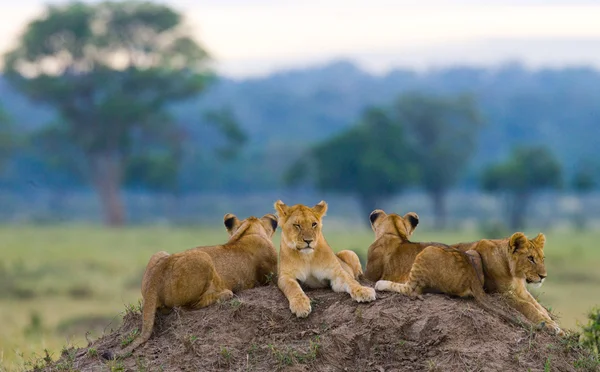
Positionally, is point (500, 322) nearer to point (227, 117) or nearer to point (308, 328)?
point (308, 328)

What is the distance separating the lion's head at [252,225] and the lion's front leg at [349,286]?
98 cm

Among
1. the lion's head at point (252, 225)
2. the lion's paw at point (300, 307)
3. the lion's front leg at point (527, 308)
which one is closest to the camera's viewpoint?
the lion's paw at point (300, 307)

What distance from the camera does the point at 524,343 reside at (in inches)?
279

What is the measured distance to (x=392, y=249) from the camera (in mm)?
7848

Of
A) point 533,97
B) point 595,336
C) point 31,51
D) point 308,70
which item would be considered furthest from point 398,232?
point 308,70

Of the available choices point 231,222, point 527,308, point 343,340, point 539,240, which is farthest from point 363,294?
point 231,222

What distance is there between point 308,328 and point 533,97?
89.9 metres

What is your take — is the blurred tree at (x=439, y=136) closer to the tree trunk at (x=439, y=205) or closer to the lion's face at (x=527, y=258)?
the tree trunk at (x=439, y=205)

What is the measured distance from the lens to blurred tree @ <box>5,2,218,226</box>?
49.5m

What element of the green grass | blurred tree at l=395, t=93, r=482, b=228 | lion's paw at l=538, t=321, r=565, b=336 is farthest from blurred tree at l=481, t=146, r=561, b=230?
lion's paw at l=538, t=321, r=565, b=336

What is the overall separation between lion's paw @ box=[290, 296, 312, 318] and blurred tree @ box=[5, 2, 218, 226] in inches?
1675

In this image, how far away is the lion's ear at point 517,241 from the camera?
741 cm

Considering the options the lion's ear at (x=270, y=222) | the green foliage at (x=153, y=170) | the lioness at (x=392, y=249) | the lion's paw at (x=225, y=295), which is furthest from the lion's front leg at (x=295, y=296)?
Result: the green foliage at (x=153, y=170)

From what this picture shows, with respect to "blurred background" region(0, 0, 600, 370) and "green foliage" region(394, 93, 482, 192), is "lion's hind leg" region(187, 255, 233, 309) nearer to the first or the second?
"blurred background" region(0, 0, 600, 370)
